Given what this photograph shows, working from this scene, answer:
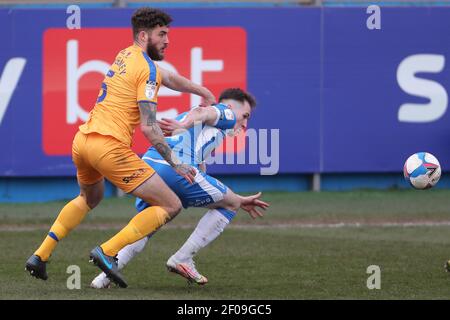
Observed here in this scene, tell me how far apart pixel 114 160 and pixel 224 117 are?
1.14 m

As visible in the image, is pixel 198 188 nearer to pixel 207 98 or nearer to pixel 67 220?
pixel 207 98

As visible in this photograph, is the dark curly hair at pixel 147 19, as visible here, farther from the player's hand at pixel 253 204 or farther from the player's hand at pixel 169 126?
the player's hand at pixel 253 204

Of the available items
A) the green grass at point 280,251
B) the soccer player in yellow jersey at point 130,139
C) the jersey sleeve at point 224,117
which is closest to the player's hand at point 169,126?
the soccer player in yellow jersey at point 130,139

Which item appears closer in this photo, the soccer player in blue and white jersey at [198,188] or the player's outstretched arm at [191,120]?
the player's outstretched arm at [191,120]

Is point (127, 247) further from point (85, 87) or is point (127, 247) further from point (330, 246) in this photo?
point (85, 87)

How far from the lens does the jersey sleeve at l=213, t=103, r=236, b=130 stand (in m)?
8.91

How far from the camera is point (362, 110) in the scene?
16219mm

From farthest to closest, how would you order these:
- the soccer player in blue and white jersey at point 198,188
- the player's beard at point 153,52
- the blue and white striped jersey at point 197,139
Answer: the blue and white striped jersey at point 197,139, the soccer player in blue and white jersey at point 198,188, the player's beard at point 153,52

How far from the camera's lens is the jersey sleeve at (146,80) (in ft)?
26.9

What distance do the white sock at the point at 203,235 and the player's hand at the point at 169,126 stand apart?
2.68 ft

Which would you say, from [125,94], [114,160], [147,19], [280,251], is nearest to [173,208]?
[114,160]

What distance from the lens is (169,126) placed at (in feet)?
28.2
